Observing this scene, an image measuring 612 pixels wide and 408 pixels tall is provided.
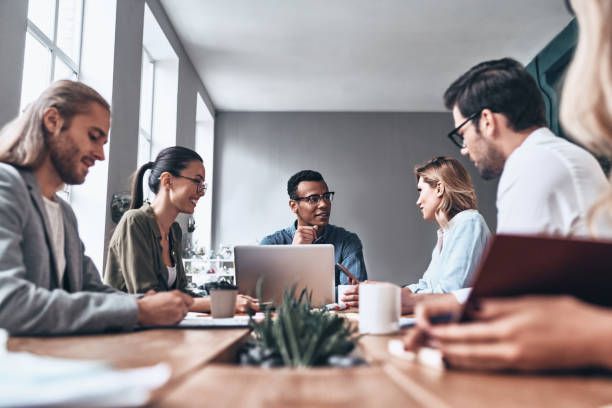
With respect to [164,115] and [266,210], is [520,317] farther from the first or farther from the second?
[266,210]

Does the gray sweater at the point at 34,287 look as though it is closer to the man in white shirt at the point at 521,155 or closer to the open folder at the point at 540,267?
the open folder at the point at 540,267

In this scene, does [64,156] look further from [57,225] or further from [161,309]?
[161,309]

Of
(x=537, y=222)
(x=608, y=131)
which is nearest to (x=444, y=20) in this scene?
(x=537, y=222)

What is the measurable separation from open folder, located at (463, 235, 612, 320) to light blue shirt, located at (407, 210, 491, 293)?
1707 mm

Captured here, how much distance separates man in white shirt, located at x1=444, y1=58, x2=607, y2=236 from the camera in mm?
1255

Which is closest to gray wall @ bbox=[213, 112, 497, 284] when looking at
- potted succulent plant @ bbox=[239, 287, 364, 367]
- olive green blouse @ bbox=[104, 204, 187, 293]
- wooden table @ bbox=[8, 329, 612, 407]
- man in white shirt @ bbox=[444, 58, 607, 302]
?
olive green blouse @ bbox=[104, 204, 187, 293]

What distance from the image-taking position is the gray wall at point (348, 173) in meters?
7.14

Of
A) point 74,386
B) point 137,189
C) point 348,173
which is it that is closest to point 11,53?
point 137,189

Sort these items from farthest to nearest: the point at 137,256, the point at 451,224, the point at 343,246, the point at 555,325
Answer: the point at 343,246 < the point at 451,224 < the point at 137,256 < the point at 555,325

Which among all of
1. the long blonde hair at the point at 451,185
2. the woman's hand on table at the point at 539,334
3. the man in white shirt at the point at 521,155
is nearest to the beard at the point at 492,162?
the man in white shirt at the point at 521,155

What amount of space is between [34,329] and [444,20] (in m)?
4.46

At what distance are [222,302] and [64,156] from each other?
0.60 m

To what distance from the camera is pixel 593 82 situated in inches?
29.2

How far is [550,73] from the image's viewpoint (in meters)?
5.23
